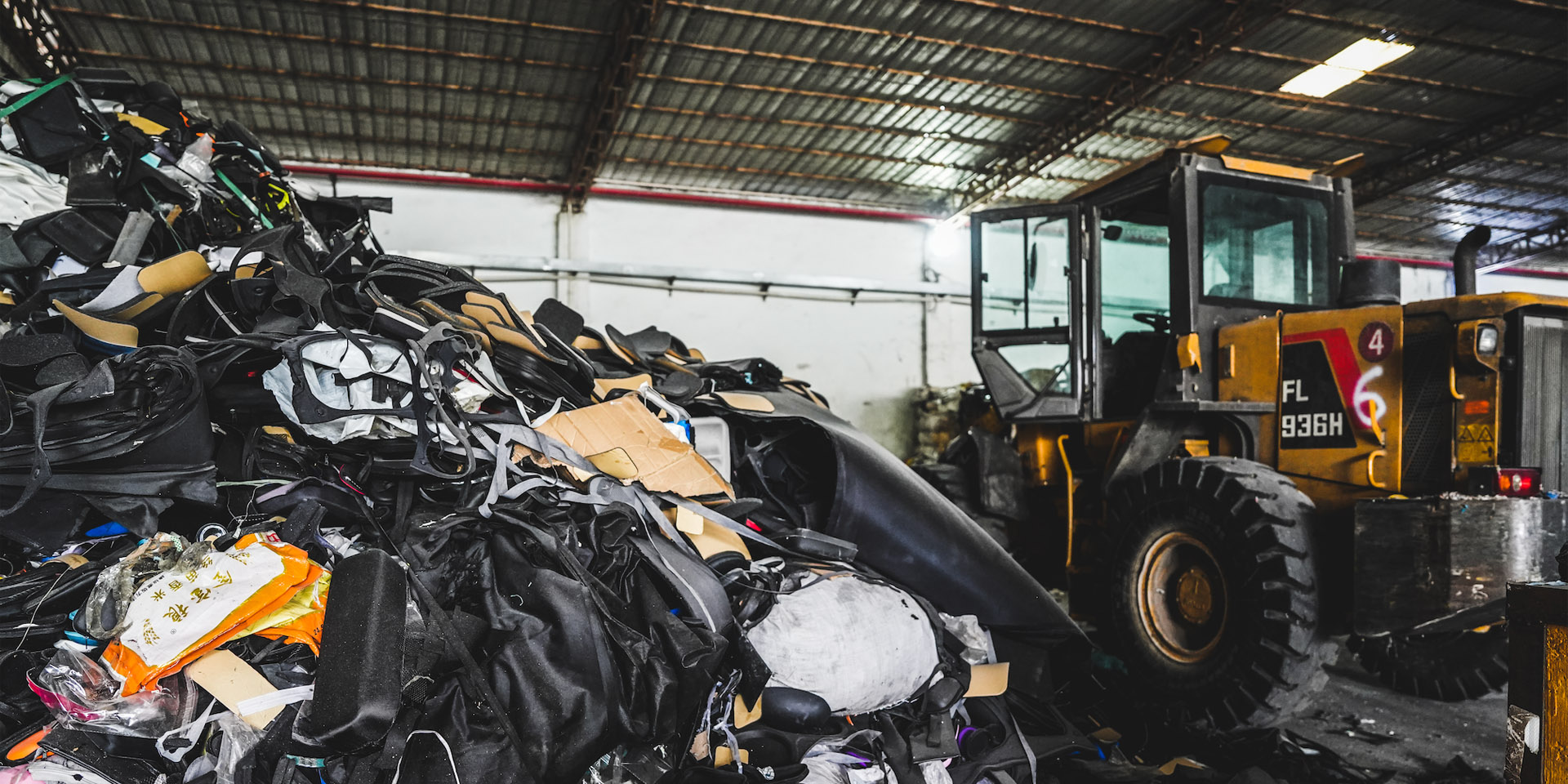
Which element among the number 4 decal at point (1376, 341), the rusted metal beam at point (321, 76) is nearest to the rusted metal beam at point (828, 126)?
the rusted metal beam at point (321, 76)

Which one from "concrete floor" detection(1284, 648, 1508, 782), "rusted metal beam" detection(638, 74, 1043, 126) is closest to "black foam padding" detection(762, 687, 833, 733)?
"concrete floor" detection(1284, 648, 1508, 782)

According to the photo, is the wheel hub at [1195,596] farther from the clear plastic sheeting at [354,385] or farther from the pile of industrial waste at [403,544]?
the clear plastic sheeting at [354,385]

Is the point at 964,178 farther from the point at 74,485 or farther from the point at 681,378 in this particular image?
the point at 74,485

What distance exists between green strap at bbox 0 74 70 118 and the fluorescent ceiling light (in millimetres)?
8734

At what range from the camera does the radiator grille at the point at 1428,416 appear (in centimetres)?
325

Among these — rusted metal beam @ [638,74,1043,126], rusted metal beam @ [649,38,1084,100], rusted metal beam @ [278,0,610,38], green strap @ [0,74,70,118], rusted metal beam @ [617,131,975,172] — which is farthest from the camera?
rusted metal beam @ [617,131,975,172]

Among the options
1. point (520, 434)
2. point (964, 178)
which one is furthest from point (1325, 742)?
point (964, 178)

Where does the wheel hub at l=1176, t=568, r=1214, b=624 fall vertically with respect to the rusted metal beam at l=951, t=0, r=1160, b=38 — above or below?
below

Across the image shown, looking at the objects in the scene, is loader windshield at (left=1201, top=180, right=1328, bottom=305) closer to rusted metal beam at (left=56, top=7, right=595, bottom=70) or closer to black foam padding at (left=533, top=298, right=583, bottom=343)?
black foam padding at (left=533, top=298, right=583, bottom=343)

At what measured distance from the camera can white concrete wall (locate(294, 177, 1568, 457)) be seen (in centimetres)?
924

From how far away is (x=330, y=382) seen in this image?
2367 millimetres

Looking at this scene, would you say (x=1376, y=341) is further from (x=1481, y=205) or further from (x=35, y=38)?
(x=1481, y=205)

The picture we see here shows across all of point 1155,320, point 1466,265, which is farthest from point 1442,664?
point 1155,320

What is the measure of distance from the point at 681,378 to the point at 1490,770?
10.7ft
